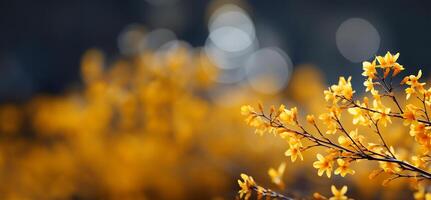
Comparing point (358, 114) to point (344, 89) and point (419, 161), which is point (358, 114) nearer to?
point (344, 89)

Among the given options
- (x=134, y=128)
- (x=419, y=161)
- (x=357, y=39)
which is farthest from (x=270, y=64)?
(x=419, y=161)

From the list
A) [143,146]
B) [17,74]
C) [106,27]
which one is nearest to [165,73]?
Answer: [143,146]

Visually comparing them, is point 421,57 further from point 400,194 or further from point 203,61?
point 400,194

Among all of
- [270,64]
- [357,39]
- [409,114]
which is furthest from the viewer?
[270,64]

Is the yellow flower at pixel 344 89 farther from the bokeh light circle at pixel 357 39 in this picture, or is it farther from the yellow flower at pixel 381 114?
the bokeh light circle at pixel 357 39

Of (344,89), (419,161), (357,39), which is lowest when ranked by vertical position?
(419,161)

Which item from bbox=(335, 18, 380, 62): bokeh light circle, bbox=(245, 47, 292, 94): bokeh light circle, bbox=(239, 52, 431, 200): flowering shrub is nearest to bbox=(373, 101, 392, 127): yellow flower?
bbox=(239, 52, 431, 200): flowering shrub

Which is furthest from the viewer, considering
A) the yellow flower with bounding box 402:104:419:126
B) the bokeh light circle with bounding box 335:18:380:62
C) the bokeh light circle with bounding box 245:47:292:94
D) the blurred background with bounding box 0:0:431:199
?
the bokeh light circle with bounding box 245:47:292:94

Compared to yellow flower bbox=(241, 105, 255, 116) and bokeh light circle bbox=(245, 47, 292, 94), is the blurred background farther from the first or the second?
bokeh light circle bbox=(245, 47, 292, 94)
